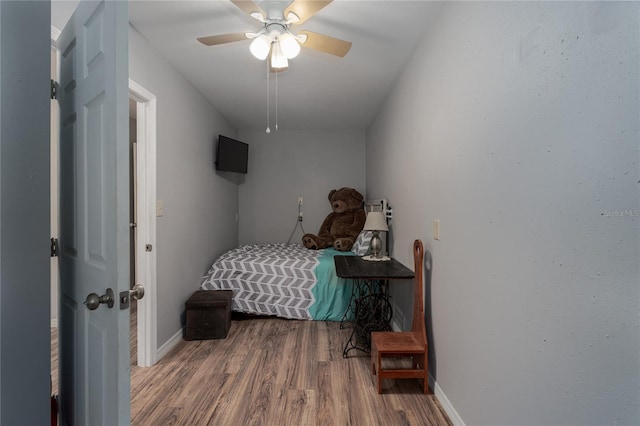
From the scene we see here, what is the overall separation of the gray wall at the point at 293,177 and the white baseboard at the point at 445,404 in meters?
3.13

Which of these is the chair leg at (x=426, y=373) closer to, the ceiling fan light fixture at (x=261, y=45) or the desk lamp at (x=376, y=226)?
the desk lamp at (x=376, y=226)

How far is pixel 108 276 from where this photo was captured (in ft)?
2.95

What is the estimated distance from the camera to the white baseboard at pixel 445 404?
4.92 feet

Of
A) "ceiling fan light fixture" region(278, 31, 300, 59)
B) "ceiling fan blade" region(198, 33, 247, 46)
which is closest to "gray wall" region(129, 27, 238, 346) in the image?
"ceiling fan blade" region(198, 33, 247, 46)

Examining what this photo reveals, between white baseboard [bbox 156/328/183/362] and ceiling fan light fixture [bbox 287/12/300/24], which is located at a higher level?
ceiling fan light fixture [bbox 287/12/300/24]

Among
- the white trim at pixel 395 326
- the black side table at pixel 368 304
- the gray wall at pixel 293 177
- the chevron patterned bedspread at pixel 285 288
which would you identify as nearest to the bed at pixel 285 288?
the chevron patterned bedspread at pixel 285 288

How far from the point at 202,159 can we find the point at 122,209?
2.36m

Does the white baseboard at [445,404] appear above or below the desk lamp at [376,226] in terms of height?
below

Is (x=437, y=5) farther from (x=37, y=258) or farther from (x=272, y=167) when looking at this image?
(x=272, y=167)

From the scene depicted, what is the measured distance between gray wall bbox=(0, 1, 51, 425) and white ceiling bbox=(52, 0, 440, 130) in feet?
2.66

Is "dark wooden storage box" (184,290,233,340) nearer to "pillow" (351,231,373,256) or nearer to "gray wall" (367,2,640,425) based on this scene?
"pillow" (351,231,373,256)

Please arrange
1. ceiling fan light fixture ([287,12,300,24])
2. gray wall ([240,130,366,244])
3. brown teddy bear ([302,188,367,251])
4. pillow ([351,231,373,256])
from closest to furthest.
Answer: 1. ceiling fan light fixture ([287,12,300,24])
2. pillow ([351,231,373,256])
3. brown teddy bear ([302,188,367,251])
4. gray wall ([240,130,366,244])

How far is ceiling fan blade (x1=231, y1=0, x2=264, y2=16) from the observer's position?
1467 millimetres

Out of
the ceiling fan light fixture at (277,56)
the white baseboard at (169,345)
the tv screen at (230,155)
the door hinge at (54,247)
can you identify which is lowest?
the white baseboard at (169,345)
